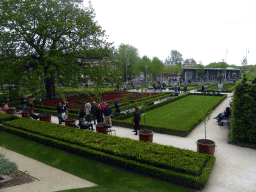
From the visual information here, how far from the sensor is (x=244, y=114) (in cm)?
907

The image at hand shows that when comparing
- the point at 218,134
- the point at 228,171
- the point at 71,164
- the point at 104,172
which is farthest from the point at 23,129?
the point at 218,134

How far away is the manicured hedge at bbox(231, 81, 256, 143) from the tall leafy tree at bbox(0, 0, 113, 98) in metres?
16.6

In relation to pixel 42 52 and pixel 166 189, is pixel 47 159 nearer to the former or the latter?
pixel 166 189

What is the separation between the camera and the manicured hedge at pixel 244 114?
8922mm

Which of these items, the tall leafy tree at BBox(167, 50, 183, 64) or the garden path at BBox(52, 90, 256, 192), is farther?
the tall leafy tree at BBox(167, 50, 183, 64)

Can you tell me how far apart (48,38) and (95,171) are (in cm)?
1936

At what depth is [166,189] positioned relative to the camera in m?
5.61

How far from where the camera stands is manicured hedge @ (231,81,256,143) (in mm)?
8922

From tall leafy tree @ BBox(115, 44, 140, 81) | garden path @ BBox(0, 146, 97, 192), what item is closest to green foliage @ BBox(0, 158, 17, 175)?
garden path @ BBox(0, 146, 97, 192)

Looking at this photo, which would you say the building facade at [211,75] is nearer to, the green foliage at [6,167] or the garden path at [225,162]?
the garden path at [225,162]

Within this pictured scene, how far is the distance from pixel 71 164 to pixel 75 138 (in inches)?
68.0

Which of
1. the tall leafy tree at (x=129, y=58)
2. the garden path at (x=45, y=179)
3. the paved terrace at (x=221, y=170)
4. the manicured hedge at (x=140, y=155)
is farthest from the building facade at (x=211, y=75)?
the garden path at (x=45, y=179)

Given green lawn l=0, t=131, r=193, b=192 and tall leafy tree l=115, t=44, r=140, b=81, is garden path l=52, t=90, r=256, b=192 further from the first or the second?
tall leafy tree l=115, t=44, r=140, b=81

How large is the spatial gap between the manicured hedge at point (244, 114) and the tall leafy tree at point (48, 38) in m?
16.6
